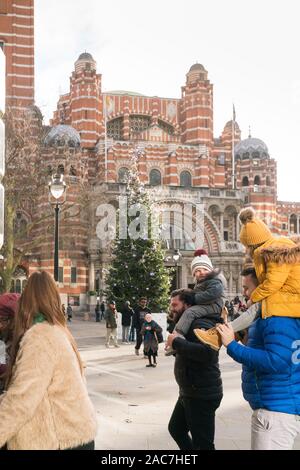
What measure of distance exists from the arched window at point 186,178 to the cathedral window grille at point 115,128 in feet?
26.5

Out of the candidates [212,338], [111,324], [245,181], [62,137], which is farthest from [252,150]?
[212,338]

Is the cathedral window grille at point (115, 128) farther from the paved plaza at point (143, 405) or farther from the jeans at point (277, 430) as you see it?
the jeans at point (277, 430)

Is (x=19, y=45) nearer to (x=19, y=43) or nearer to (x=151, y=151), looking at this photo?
(x=19, y=43)

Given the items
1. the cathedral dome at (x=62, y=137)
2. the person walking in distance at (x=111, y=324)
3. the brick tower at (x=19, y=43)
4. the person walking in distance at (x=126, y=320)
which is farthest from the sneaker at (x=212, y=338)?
the cathedral dome at (x=62, y=137)

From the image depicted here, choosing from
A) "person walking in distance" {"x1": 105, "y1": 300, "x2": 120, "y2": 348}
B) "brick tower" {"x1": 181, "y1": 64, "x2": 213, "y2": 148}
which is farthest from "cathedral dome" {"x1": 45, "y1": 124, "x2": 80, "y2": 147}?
"person walking in distance" {"x1": 105, "y1": 300, "x2": 120, "y2": 348}

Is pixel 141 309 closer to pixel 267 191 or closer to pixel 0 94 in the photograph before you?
pixel 0 94

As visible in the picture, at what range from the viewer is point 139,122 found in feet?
198

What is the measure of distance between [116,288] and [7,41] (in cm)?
2808

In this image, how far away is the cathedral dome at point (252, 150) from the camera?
59.4m

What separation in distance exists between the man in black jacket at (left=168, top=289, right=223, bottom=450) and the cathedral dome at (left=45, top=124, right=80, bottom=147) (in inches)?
1808

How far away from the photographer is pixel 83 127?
54375 mm

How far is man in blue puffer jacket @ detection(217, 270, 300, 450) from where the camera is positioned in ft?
11.5

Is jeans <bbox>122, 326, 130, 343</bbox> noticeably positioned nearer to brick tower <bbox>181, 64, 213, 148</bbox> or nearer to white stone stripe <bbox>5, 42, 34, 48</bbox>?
white stone stripe <bbox>5, 42, 34, 48</bbox>

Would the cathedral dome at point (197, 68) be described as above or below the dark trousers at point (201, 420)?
above
